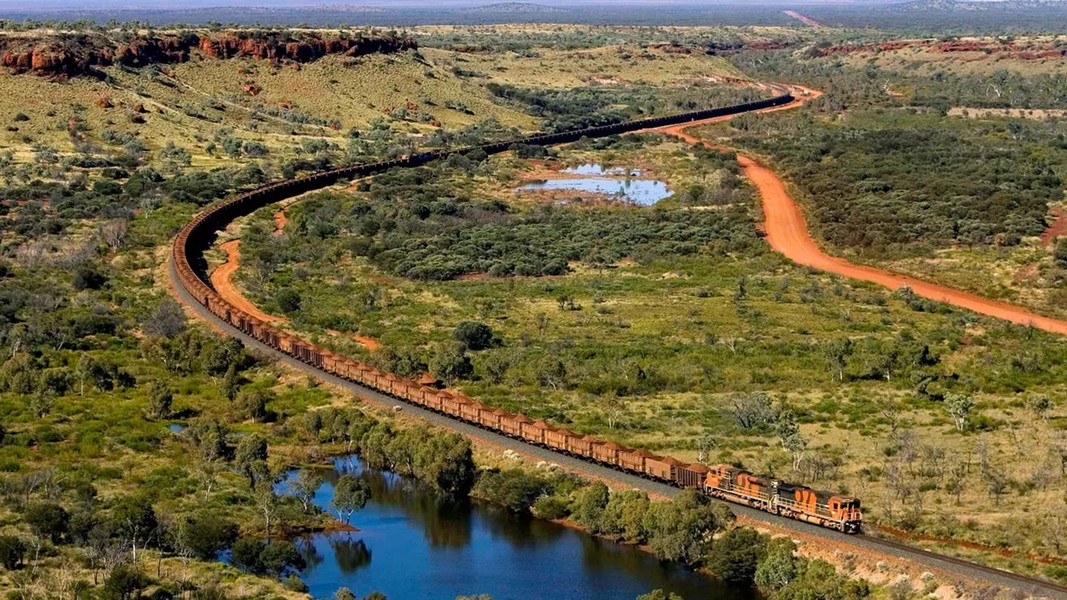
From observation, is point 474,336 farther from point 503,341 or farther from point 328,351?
point 328,351

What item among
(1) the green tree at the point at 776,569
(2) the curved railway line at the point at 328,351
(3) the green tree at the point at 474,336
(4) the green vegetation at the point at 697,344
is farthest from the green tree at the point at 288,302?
(1) the green tree at the point at 776,569

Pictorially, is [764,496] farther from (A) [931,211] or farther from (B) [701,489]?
(A) [931,211]

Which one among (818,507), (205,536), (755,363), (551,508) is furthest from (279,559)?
(755,363)

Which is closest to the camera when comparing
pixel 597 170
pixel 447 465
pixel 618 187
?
pixel 447 465

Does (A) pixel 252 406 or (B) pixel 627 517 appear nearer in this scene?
(B) pixel 627 517

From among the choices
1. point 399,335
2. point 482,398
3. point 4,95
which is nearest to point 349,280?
point 399,335

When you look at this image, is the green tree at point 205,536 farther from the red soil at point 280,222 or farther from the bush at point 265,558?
the red soil at point 280,222
